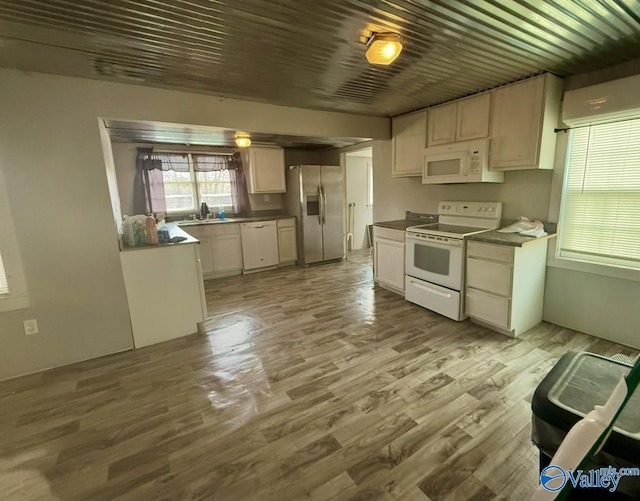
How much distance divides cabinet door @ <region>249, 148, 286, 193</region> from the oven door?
2913 millimetres

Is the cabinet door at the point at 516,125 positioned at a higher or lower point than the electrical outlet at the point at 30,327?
higher

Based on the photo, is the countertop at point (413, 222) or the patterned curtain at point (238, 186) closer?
the countertop at point (413, 222)

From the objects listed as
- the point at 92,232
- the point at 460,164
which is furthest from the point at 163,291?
the point at 460,164

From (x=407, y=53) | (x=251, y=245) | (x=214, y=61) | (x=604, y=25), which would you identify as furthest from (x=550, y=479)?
(x=251, y=245)

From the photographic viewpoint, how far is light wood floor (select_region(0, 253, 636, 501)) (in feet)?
4.96

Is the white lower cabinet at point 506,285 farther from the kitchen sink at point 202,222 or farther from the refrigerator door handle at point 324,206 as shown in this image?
the kitchen sink at point 202,222

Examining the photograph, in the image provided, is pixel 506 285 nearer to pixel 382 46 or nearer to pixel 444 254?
pixel 444 254

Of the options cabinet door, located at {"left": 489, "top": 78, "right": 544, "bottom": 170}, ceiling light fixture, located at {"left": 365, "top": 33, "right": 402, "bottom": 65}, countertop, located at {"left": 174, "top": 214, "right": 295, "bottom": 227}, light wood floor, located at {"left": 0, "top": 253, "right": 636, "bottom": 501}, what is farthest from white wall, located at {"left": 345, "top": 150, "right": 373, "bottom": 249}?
ceiling light fixture, located at {"left": 365, "top": 33, "right": 402, "bottom": 65}

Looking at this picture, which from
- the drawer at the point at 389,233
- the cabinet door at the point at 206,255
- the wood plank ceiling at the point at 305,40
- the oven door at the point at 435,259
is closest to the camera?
the wood plank ceiling at the point at 305,40

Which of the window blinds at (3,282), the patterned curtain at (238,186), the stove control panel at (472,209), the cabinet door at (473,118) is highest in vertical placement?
the cabinet door at (473,118)

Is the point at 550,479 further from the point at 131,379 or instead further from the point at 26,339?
the point at 26,339

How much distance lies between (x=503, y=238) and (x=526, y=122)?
1.09 meters

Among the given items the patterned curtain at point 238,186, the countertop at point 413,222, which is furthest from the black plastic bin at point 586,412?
the patterned curtain at point 238,186

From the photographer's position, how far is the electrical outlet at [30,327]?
2.48 meters
